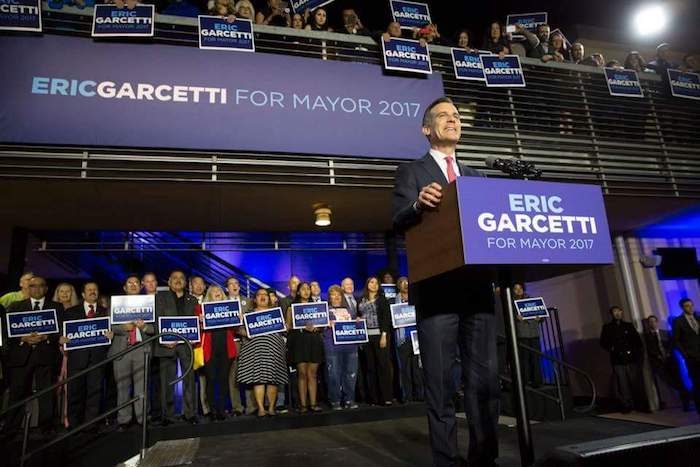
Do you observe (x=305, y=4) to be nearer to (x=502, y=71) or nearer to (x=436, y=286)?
(x=502, y=71)

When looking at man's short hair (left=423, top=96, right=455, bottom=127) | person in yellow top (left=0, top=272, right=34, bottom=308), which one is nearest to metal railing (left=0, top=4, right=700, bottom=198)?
person in yellow top (left=0, top=272, right=34, bottom=308)

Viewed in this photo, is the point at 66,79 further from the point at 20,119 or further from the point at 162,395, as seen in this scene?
the point at 162,395

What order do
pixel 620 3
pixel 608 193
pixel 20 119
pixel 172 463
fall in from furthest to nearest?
pixel 620 3
pixel 608 193
pixel 20 119
pixel 172 463

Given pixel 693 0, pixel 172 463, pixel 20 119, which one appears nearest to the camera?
pixel 172 463

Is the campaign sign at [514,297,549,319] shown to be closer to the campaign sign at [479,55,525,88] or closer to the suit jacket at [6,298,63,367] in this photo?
the campaign sign at [479,55,525,88]

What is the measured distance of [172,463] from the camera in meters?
3.46

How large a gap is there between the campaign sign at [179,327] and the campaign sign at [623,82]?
6.86 meters

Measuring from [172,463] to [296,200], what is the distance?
138 inches

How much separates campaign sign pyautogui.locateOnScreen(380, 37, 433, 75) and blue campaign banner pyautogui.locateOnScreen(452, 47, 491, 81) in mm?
521

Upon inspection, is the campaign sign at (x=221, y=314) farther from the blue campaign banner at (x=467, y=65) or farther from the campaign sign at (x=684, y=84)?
the campaign sign at (x=684, y=84)

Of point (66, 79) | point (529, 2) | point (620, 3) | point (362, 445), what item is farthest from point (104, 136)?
point (620, 3)

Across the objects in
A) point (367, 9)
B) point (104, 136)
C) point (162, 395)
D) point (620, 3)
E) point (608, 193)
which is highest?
point (367, 9)

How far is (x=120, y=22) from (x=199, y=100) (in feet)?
4.06

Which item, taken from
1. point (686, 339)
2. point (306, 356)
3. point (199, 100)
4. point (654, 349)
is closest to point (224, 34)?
point (199, 100)
